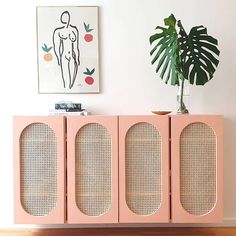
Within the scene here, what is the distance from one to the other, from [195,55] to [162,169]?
786 mm

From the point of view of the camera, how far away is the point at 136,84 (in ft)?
8.09

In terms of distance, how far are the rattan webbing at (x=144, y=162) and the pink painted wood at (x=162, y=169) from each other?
0.03 m

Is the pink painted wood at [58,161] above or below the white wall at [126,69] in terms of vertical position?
below

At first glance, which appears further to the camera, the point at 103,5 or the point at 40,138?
the point at 103,5

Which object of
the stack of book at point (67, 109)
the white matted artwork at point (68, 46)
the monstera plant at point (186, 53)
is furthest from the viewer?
the white matted artwork at point (68, 46)

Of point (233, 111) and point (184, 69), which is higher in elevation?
point (184, 69)

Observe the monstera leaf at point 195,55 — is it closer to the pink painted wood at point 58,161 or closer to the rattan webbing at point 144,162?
the rattan webbing at point 144,162

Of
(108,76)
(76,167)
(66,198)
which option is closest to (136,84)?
(108,76)

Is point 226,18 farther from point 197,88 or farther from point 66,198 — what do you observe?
point 66,198

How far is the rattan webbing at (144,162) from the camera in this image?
2.08 m

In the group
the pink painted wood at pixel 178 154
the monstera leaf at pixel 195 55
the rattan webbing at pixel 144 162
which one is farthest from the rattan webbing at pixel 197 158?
the monstera leaf at pixel 195 55

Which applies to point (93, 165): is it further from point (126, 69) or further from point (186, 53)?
point (186, 53)

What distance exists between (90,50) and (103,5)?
0.37 m

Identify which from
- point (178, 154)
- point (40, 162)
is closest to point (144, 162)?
point (178, 154)
